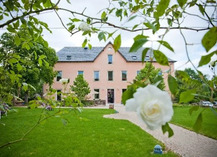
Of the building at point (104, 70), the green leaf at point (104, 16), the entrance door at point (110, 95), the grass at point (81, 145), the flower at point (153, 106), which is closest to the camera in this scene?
the flower at point (153, 106)

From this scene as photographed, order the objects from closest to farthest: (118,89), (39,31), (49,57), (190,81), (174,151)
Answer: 1. (190,81)
2. (39,31)
3. (174,151)
4. (49,57)
5. (118,89)

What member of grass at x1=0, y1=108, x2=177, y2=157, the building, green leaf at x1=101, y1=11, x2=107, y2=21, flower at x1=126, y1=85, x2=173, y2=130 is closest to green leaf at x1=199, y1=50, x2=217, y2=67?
flower at x1=126, y1=85, x2=173, y2=130

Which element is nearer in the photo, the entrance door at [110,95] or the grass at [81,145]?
the grass at [81,145]

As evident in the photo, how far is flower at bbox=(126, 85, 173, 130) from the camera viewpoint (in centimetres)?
34

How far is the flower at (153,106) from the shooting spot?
34 cm

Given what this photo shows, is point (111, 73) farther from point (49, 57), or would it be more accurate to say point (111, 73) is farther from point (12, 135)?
point (12, 135)

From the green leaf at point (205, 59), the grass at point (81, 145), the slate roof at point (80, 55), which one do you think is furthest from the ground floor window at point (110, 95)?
the green leaf at point (205, 59)

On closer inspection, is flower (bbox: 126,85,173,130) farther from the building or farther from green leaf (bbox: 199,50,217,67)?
the building

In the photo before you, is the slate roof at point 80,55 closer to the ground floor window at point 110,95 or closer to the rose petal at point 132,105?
the ground floor window at point 110,95

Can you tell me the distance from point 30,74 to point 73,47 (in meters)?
7.66

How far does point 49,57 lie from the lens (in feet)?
58.2

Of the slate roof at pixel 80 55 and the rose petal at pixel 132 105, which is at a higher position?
the slate roof at pixel 80 55

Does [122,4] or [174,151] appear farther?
[174,151]

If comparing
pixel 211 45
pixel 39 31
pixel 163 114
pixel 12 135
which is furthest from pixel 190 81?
pixel 12 135
